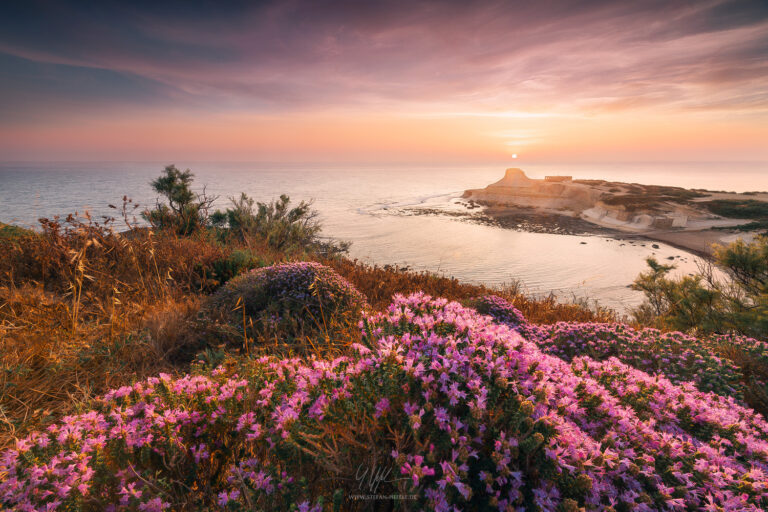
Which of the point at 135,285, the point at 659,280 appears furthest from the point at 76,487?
the point at 659,280

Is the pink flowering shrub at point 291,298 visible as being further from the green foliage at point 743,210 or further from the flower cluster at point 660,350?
the green foliage at point 743,210

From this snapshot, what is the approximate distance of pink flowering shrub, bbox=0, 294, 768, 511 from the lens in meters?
1.45

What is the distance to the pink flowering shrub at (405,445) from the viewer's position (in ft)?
4.76

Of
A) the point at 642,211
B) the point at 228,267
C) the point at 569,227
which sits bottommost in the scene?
the point at 569,227

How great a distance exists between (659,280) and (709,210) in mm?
43286

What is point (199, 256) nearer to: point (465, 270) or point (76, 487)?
point (76, 487)

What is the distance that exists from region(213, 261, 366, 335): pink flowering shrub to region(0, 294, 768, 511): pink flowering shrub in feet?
9.15

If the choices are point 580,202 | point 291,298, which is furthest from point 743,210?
point 291,298

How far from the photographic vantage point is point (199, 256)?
7.05m

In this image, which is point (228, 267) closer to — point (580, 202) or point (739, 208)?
point (580, 202)

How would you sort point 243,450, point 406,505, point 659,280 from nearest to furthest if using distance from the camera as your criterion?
point 406,505 → point 243,450 → point 659,280

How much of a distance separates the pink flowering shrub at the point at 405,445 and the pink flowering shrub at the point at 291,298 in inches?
110

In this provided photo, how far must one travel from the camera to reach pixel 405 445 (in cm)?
150

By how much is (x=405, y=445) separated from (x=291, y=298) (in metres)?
4.10
